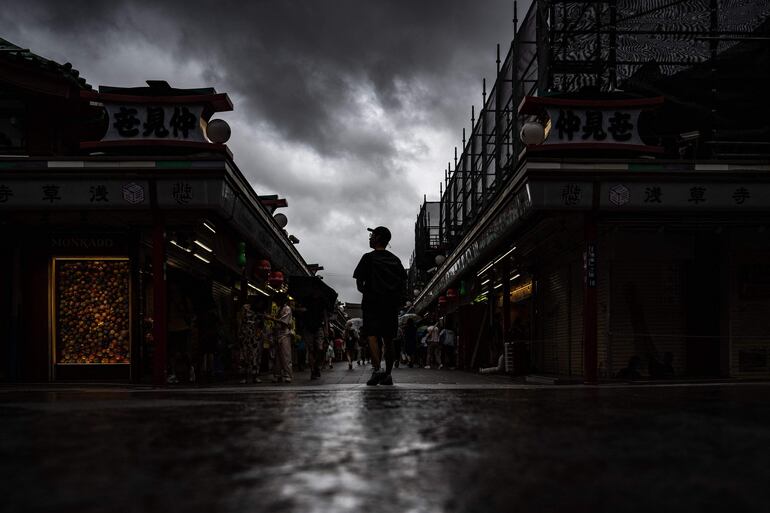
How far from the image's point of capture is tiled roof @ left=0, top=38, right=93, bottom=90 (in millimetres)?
16594

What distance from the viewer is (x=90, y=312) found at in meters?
16.3

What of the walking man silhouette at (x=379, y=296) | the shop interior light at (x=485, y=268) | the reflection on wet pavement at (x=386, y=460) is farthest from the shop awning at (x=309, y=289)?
the reflection on wet pavement at (x=386, y=460)

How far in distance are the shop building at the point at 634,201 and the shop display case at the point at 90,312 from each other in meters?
8.37

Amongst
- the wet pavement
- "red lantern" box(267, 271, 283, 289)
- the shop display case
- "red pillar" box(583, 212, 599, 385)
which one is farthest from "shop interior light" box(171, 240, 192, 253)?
the wet pavement

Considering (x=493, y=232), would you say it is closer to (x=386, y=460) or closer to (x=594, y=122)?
(x=594, y=122)

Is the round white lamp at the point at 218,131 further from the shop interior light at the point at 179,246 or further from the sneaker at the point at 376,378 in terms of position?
the sneaker at the point at 376,378

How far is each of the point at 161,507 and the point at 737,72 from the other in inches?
769

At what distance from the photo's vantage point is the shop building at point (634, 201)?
13.1 meters

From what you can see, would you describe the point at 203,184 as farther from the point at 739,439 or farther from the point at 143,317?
the point at 739,439

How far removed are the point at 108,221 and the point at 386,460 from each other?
13778 mm

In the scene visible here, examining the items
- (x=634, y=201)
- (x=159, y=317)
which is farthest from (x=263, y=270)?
(x=634, y=201)

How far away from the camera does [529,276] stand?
21219 millimetres

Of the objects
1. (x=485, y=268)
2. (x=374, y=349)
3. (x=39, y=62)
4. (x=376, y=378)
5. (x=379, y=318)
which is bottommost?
(x=376, y=378)

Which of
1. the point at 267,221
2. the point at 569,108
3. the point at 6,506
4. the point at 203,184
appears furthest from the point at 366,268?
the point at 267,221
